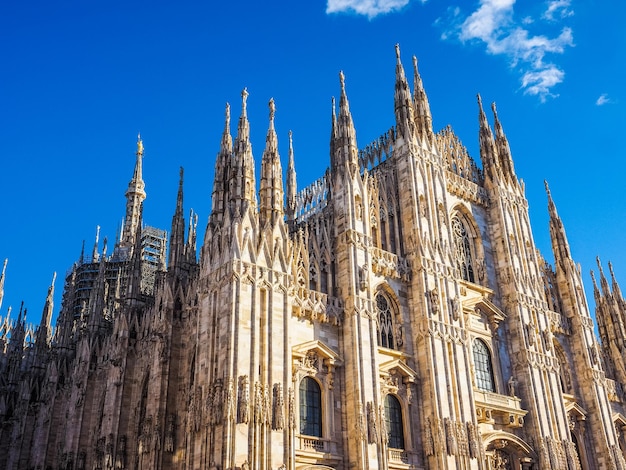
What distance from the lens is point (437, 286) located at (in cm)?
3550

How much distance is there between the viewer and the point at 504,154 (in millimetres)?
46719

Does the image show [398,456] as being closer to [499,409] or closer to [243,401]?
[499,409]

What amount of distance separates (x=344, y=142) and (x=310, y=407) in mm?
15003

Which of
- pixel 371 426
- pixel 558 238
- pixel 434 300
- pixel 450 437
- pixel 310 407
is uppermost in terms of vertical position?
pixel 558 238

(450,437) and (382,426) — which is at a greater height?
(382,426)

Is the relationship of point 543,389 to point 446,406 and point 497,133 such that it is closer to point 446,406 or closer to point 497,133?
point 446,406

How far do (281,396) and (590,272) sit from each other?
1249 inches

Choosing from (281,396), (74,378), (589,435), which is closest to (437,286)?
(281,396)

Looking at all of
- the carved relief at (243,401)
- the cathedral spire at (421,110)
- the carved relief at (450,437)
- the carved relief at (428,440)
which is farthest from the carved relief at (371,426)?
the cathedral spire at (421,110)

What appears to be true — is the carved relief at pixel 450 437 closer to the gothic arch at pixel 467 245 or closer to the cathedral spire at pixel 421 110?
the gothic arch at pixel 467 245

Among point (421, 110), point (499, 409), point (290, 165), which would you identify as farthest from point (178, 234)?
point (499, 409)

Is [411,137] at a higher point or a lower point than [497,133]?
lower

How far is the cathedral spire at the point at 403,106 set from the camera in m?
39.9

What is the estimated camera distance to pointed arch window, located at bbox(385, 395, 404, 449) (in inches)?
1236
